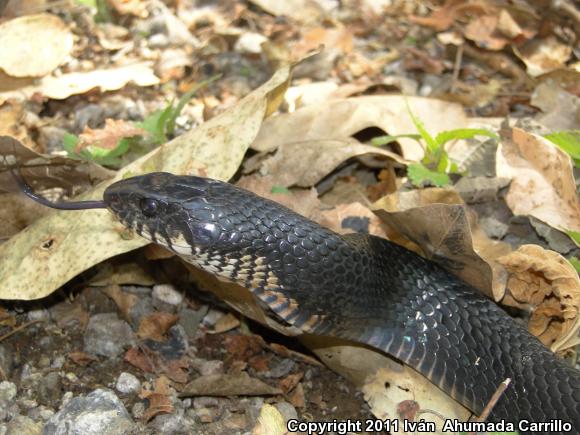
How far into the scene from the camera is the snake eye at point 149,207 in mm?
3789

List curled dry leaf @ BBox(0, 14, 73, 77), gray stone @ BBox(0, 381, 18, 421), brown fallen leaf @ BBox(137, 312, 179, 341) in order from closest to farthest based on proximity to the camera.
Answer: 1. gray stone @ BBox(0, 381, 18, 421)
2. brown fallen leaf @ BBox(137, 312, 179, 341)
3. curled dry leaf @ BBox(0, 14, 73, 77)

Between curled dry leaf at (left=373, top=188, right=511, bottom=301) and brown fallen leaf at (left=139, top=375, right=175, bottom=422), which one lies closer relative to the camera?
brown fallen leaf at (left=139, top=375, right=175, bottom=422)

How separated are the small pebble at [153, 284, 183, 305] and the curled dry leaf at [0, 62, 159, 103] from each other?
6.16 feet

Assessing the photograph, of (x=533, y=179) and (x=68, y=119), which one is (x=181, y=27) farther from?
(x=533, y=179)

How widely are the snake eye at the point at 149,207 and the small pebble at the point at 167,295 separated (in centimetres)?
69

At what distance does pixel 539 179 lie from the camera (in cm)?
468

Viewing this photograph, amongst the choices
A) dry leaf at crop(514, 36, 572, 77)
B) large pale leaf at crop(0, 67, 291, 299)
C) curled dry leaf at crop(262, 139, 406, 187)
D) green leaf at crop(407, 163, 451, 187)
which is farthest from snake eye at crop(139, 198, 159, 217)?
dry leaf at crop(514, 36, 572, 77)

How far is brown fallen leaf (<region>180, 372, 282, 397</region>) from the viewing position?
3.82 meters

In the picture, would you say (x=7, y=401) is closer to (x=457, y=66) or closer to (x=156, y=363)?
(x=156, y=363)

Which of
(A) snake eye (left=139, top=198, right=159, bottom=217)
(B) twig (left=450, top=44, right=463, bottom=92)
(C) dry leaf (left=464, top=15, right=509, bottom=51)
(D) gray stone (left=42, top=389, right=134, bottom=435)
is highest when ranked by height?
(A) snake eye (left=139, top=198, right=159, bottom=217)

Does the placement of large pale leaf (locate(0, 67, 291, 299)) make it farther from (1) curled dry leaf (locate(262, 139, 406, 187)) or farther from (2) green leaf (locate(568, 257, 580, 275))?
(2) green leaf (locate(568, 257, 580, 275))

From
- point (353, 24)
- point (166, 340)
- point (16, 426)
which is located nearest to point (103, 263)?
point (166, 340)

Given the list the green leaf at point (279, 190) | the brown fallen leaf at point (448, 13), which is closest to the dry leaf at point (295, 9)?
the brown fallen leaf at point (448, 13)

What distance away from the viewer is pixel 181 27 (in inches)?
264
